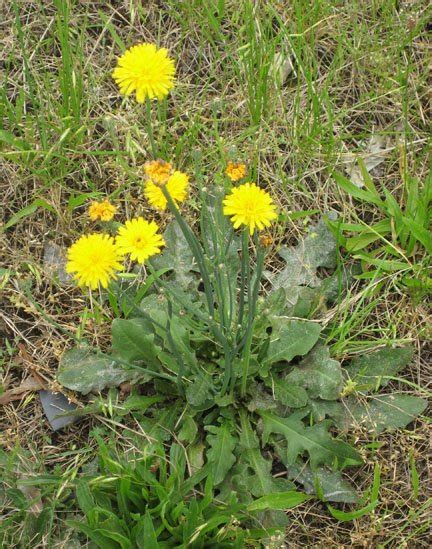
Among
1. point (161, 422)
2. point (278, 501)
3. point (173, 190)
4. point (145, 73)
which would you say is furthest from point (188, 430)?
point (145, 73)

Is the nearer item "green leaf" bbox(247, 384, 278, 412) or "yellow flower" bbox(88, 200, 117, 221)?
"yellow flower" bbox(88, 200, 117, 221)

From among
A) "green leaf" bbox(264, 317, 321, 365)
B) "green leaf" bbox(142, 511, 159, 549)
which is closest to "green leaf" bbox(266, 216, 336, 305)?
"green leaf" bbox(264, 317, 321, 365)

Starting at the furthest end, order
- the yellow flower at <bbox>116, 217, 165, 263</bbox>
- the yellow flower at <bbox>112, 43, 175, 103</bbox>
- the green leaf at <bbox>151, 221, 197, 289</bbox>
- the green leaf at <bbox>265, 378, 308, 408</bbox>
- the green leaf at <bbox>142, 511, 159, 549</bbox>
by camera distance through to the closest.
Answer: the green leaf at <bbox>151, 221, 197, 289</bbox>, the green leaf at <bbox>265, 378, 308, 408</bbox>, the green leaf at <bbox>142, 511, 159, 549</bbox>, the yellow flower at <bbox>116, 217, 165, 263</bbox>, the yellow flower at <bbox>112, 43, 175, 103</bbox>

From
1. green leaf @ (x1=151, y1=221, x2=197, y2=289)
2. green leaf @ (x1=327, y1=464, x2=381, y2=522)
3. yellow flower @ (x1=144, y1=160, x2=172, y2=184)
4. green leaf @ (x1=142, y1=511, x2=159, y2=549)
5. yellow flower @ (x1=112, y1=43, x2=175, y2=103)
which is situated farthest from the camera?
green leaf @ (x1=151, y1=221, x2=197, y2=289)

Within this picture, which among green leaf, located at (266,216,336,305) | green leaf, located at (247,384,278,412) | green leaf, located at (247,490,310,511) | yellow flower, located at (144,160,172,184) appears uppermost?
yellow flower, located at (144,160,172,184)

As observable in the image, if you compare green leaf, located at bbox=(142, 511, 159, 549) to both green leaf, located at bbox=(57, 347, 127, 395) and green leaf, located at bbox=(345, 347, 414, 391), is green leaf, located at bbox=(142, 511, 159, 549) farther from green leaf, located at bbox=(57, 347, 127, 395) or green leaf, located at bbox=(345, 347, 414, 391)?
green leaf, located at bbox=(345, 347, 414, 391)

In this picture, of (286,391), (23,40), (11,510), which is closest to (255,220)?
(286,391)
